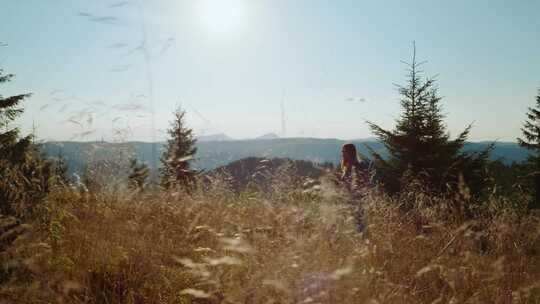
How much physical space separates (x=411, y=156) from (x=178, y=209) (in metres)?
12.2

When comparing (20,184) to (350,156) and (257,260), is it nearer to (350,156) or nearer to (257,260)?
(257,260)

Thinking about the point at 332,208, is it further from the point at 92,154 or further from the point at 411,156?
the point at 411,156

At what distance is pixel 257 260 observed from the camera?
3.00m

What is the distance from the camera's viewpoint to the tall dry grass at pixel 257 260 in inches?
91.3

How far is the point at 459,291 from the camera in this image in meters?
2.76

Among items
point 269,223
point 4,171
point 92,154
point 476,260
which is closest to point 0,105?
point 92,154

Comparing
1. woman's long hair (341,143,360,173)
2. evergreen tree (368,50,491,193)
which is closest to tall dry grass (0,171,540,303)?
woman's long hair (341,143,360,173)

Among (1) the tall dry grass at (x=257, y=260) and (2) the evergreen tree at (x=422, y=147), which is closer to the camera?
(1) the tall dry grass at (x=257, y=260)

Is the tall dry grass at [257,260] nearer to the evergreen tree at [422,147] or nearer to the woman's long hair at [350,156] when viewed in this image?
the woman's long hair at [350,156]

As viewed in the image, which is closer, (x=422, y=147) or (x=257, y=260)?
(x=257, y=260)

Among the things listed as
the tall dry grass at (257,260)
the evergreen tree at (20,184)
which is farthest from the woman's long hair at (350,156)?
the evergreen tree at (20,184)

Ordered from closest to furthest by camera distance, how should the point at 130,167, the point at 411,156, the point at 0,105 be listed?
the point at 130,167, the point at 411,156, the point at 0,105

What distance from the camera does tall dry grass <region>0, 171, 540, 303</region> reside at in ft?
7.61

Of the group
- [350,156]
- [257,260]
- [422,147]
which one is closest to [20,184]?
[257,260]
